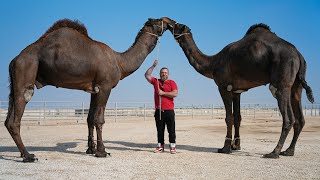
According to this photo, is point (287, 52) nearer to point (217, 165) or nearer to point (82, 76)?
point (217, 165)

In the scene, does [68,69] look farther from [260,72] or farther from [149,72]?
[260,72]

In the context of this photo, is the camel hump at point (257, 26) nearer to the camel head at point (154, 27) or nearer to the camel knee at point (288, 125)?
the camel head at point (154, 27)

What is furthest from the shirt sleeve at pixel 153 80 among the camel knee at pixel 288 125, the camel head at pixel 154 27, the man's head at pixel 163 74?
the camel knee at pixel 288 125

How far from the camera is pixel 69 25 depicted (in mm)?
9055

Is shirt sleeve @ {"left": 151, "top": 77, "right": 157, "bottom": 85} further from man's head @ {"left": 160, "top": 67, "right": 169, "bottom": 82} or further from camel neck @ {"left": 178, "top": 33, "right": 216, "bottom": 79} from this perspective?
camel neck @ {"left": 178, "top": 33, "right": 216, "bottom": 79}

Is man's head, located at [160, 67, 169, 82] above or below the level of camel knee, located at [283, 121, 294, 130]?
above

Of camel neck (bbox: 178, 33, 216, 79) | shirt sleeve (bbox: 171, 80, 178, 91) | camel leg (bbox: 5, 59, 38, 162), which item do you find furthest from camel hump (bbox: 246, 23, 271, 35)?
camel leg (bbox: 5, 59, 38, 162)

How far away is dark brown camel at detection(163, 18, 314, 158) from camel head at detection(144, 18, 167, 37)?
54cm

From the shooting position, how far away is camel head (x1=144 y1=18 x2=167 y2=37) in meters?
10.1

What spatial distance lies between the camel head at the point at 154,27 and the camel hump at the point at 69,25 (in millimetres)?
1802

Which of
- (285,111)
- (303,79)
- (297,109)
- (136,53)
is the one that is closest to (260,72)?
(303,79)

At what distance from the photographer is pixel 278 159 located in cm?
823

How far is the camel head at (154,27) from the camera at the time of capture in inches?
398

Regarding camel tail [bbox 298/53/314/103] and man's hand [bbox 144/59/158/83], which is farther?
man's hand [bbox 144/59/158/83]
